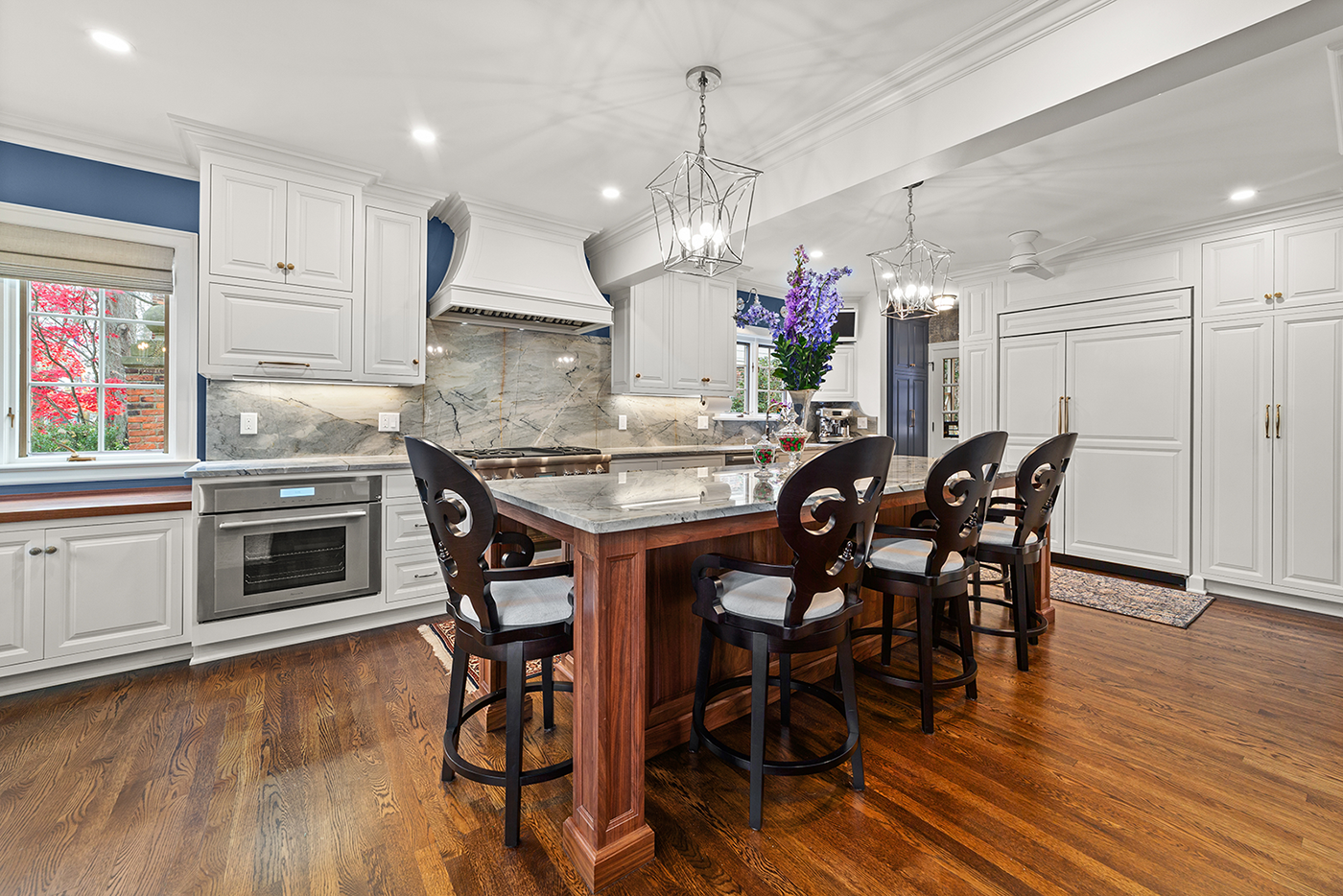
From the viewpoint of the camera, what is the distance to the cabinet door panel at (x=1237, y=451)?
3.71m

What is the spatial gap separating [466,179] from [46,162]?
6.49 ft

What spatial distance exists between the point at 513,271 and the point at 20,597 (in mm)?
2834

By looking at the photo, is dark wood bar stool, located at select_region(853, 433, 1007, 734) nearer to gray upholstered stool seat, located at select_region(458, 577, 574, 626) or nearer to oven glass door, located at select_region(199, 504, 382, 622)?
gray upholstered stool seat, located at select_region(458, 577, 574, 626)

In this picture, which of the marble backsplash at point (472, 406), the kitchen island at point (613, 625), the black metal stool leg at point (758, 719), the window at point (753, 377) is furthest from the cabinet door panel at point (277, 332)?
the window at point (753, 377)

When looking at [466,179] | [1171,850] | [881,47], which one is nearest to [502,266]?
[466,179]

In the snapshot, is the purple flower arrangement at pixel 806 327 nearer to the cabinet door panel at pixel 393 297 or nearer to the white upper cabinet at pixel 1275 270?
the cabinet door panel at pixel 393 297

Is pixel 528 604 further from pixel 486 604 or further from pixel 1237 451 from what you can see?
pixel 1237 451

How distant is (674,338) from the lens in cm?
487

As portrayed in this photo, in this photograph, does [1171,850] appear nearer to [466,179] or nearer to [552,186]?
[552,186]

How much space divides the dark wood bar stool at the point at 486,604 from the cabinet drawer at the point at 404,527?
1774 millimetres

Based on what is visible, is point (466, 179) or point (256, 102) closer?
point (256, 102)

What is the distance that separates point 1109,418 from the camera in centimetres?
437

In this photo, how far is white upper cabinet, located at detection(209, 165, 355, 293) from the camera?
9.52ft

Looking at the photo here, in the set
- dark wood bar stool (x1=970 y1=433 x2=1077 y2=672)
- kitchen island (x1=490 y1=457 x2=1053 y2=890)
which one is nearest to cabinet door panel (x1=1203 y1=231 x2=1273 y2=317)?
dark wood bar stool (x1=970 y1=433 x2=1077 y2=672)
